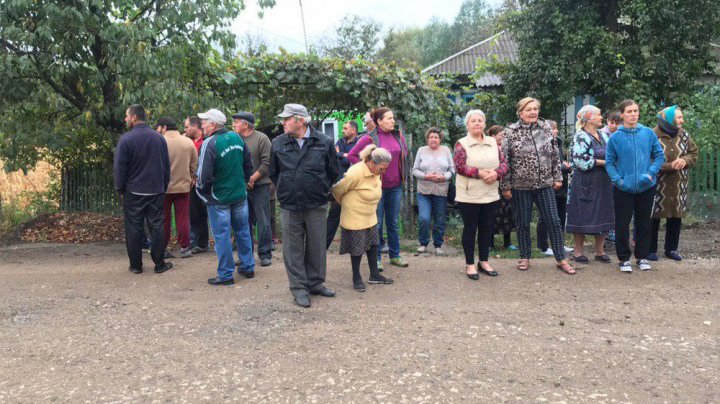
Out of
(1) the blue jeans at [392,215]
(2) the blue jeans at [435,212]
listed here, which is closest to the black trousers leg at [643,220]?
(2) the blue jeans at [435,212]

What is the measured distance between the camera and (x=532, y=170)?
6016mm

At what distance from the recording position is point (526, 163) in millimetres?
6031

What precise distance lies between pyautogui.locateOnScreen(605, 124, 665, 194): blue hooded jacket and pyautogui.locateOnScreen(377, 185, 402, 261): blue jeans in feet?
7.71

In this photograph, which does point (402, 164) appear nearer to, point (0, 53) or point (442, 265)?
→ point (442, 265)

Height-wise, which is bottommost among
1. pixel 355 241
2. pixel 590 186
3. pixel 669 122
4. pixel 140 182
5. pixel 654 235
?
pixel 654 235

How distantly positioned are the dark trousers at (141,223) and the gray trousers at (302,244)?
1905 mm

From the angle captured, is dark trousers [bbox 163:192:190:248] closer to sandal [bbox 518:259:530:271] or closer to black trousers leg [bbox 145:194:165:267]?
black trousers leg [bbox 145:194:165:267]

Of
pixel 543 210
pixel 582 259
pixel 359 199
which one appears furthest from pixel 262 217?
pixel 582 259

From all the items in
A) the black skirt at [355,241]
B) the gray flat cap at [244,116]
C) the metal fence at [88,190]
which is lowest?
the black skirt at [355,241]

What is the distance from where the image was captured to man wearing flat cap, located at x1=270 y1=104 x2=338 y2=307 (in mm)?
5137

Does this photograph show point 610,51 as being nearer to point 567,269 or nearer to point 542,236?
point 542,236

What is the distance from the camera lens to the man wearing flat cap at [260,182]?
22.4 feet

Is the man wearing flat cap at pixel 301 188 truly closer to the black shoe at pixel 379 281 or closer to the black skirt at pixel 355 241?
the black skirt at pixel 355 241

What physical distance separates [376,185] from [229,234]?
163 cm
